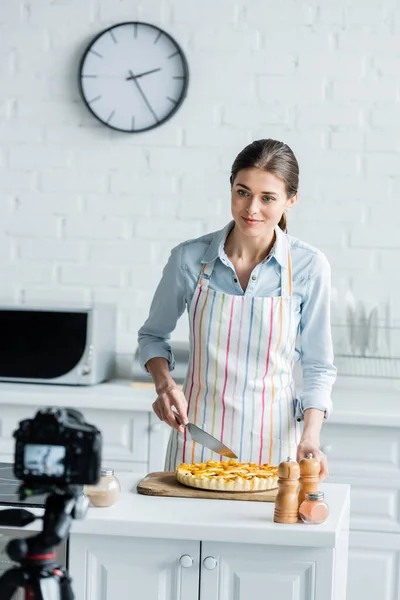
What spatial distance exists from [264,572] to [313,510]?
0.14 meters

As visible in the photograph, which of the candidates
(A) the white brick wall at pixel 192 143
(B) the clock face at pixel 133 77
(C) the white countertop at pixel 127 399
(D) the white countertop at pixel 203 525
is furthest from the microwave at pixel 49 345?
(D) the white countertop at pixel 203 525

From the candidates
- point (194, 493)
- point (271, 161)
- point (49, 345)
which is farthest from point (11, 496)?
point (49, 345)

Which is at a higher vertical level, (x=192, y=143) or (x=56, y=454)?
(x=192, y=143)

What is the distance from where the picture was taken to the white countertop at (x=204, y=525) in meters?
1.64

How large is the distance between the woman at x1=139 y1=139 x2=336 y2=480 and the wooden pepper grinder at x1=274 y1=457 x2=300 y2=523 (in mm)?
430

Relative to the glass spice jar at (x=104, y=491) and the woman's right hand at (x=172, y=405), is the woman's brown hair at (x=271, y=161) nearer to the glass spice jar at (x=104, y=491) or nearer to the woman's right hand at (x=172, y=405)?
the woman's right hand at (x=172, y=405)

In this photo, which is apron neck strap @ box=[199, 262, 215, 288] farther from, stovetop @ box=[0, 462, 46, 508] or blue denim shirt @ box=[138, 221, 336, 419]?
stovetop @ box=[0, 462, 46, 508]

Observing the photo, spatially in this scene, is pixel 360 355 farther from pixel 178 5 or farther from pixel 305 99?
pixel 178 5

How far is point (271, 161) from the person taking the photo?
2.07 meters

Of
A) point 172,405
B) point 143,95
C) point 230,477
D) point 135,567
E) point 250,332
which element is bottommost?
point 135,567

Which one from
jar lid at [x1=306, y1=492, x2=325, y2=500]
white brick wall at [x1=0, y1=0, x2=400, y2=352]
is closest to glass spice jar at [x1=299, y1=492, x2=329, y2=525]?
jar lid at [x1=306, y1=492, x2=325, y2=500]

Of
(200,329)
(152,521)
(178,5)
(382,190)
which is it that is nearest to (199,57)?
(178,5)

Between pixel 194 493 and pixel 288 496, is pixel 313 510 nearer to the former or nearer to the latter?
pixel 288 496

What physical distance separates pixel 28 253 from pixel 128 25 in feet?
2.95
